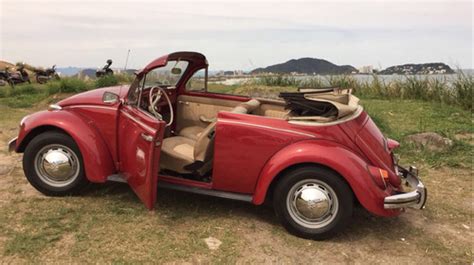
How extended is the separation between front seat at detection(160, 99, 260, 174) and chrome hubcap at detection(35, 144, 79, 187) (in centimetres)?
99

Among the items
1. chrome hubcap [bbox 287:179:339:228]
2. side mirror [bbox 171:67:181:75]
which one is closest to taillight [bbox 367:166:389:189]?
chrome hubcap [bbox 287:179:339:228]

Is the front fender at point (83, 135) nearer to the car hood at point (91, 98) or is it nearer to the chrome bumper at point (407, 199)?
the car hood at point (91, 98)

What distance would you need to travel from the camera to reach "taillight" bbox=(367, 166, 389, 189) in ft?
12.4

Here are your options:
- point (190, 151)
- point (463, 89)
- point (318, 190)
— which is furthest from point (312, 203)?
point (463, 89)

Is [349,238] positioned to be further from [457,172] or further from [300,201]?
[457,172]

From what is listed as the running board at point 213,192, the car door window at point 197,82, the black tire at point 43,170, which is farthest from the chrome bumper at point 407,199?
the black tire at point 43,170

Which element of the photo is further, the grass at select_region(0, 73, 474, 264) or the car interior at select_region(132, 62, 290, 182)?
the car interior at select_region(132, 62, 290, 182)

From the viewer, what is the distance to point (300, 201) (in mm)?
3922

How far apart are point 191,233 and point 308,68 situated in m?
11.0

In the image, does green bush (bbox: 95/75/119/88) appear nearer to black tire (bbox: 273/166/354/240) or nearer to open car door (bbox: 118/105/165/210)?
open car door (bbox: 118/105/165/210)

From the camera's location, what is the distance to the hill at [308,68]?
1360 centimetres

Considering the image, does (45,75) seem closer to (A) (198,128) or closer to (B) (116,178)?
(A) (198,128)

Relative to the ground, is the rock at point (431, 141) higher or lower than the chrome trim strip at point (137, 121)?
lower

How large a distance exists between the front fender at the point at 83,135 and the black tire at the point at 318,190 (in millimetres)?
1867
